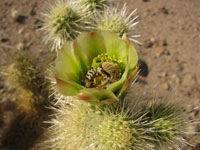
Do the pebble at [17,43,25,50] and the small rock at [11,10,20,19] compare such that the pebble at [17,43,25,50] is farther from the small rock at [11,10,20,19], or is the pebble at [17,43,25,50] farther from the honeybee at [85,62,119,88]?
the honeybee at [85,62,119,88]

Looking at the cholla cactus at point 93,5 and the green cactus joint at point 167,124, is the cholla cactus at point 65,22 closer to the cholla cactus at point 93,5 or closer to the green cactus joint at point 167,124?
the cholla cactus at point 93,5

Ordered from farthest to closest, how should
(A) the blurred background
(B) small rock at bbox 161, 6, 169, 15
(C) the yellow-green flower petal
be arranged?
(B) small rock at bbox 161, 6, 169, 15 < (A) the blurred background < (C) the yellow-green flower petal

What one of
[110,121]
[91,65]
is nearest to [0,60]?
[91,65]

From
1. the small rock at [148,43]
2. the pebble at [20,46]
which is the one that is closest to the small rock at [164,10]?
the small rock at [148,43]

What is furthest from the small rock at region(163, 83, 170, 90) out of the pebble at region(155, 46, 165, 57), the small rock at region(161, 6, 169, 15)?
the small rock at region(161, 6, 169, 15)

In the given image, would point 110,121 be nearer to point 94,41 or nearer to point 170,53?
point 94,41

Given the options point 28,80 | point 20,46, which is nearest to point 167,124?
point 28,80

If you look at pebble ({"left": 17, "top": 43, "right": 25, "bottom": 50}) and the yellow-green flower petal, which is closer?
the yellow-green flower petal
